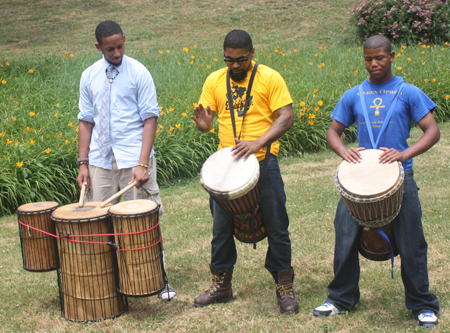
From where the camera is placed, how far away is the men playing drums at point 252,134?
11.1 ft

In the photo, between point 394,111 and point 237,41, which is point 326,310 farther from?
point 237,41

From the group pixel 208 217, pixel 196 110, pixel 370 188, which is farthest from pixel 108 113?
pixel 208 217

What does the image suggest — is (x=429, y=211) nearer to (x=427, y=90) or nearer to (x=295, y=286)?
(x=295, y=286)

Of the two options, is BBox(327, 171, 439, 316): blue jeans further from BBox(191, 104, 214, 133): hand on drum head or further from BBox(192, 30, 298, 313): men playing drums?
BBox(191, 104, 214, 133): hand on drum head

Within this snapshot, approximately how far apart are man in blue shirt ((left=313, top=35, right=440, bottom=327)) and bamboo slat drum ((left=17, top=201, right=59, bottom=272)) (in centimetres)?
207

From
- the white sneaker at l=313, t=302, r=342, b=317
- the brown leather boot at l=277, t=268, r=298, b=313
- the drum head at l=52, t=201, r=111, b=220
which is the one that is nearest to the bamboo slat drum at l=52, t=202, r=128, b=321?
the drum head at l=52, t=201, r=111, b=220

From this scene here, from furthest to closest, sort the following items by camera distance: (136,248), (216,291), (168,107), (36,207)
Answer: (168,107) → (216,291) → (36,207) → (136,248)

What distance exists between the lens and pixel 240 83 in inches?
139

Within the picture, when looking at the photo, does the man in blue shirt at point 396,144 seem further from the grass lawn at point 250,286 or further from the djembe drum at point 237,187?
the djembe drum at point 237,187

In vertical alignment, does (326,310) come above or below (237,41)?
below

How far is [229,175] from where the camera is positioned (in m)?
3.36

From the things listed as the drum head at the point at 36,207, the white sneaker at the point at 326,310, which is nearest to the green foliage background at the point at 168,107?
the drum head at the point at 36,207

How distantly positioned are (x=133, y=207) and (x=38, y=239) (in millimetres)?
786

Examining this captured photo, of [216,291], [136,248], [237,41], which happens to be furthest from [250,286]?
[237,41]
